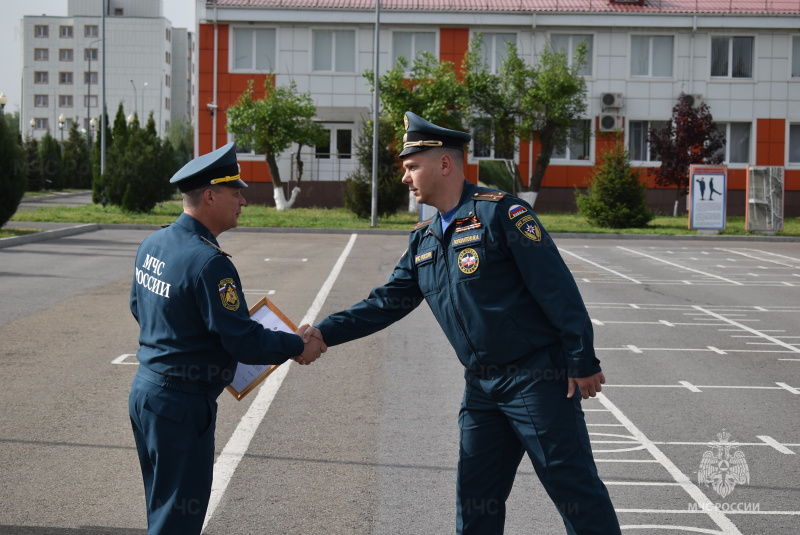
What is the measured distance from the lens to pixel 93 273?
19.3 metres

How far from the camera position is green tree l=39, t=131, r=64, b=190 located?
67.5 metres

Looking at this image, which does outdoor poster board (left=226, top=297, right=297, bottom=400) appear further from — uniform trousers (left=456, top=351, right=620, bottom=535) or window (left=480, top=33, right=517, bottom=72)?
window (left=480, top=33, right=517, bottom=72)

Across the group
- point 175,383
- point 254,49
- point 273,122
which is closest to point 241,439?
point 175,383

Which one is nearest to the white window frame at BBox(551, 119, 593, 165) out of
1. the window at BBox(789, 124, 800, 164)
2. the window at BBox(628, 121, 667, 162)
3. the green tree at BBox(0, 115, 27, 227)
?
the window at BBox(628, 121, 667, 162)

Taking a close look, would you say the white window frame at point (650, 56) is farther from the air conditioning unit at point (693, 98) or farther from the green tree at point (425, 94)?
the green tree at point (425, 94)

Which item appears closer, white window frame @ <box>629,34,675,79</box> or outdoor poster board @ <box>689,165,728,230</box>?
outdoor poster board @ <box>689,165,728,230</box>

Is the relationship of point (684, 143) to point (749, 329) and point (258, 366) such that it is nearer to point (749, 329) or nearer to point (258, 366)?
point (749, 329)

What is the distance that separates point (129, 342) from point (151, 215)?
2635 centimetres

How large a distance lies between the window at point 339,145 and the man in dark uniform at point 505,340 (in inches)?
1702

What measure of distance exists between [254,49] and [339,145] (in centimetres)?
541

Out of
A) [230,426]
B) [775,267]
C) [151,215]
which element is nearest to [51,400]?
[230,426]

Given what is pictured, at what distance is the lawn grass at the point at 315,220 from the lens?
112 ft

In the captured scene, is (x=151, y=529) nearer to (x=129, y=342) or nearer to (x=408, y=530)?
(x=408, y=530)

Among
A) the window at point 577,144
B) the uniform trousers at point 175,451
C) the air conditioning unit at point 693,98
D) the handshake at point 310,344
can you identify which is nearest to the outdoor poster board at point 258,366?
the handshake at point 310,344
